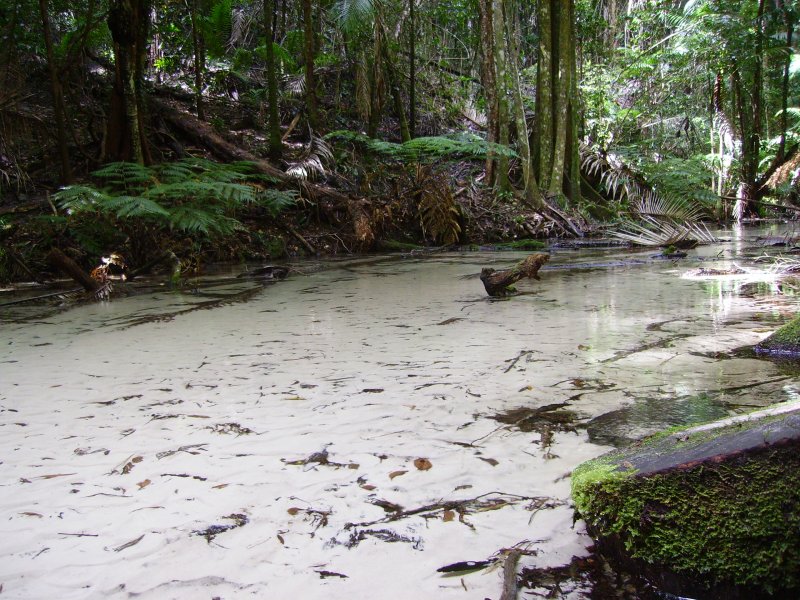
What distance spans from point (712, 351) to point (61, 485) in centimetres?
282

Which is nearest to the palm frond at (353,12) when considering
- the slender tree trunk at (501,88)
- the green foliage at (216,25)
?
the slender tree trunk at (501,88)

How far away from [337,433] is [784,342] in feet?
7.14

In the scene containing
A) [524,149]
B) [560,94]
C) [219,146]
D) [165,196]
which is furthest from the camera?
[524,149]

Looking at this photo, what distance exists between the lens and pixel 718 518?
122 cm

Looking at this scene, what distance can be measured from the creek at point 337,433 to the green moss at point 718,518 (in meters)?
0.15

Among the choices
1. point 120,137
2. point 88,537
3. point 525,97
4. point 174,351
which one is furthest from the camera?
point 525,97

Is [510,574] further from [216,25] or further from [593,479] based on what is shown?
[216,25]

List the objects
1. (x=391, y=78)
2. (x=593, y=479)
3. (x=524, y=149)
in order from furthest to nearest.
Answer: (x=391, y=78), (x=524, y=149), (x=593, y=479)

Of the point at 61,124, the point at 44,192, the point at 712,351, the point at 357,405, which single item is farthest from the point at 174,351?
the point at 44,192

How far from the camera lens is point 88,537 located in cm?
155

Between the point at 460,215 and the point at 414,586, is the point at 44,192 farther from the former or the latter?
the point at 414,586

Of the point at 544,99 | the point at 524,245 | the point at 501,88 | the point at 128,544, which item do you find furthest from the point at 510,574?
the point at 544,99

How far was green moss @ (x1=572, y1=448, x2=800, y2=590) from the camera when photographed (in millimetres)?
1154

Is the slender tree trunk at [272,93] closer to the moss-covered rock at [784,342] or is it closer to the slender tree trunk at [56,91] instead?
the slender tree trunk at [56,91]
